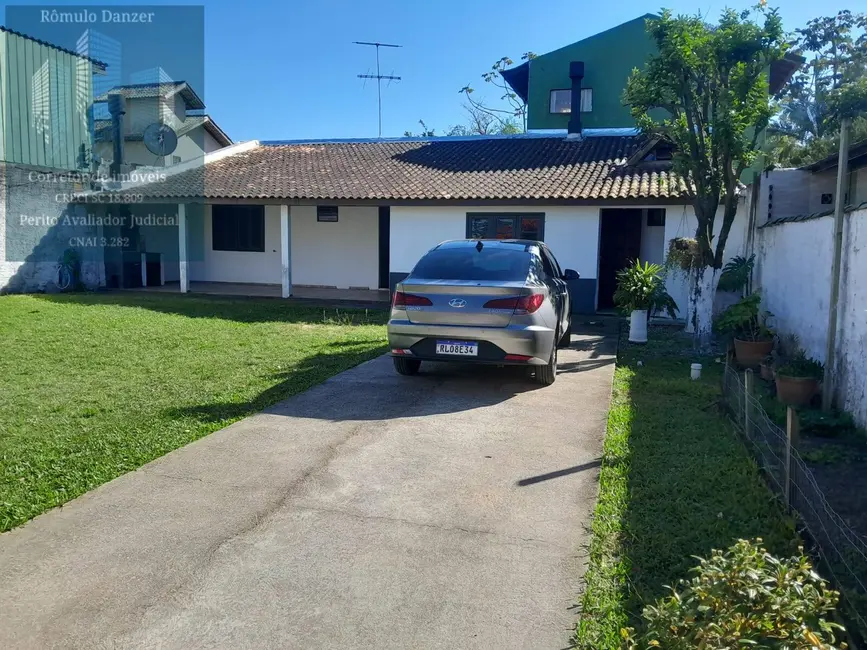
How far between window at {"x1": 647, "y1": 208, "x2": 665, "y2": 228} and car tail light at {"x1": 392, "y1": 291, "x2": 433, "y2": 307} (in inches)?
432

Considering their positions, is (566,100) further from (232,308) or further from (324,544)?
(324,544)

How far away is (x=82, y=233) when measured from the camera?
18969mm

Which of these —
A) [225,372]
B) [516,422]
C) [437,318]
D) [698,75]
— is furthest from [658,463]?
[698,75]

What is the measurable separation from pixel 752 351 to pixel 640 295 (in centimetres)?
220

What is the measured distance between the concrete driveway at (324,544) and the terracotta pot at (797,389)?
2.33m

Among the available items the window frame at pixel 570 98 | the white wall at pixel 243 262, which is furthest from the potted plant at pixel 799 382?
the window frame at pixel 570 98

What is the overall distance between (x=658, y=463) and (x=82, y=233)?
18.1 meters

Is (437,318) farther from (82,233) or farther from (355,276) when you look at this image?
(82,233)

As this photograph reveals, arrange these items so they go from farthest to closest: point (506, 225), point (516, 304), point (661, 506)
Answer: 1. point (506, 225)
2. point (516, 304)
3. point (661, 506)

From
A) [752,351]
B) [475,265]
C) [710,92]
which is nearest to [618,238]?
[710,92]

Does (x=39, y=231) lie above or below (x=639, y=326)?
above

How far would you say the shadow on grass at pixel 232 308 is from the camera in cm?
1356

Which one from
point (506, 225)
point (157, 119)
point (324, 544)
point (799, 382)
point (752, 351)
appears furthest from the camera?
point (157, 119)

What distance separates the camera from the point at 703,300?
10.9 meters
